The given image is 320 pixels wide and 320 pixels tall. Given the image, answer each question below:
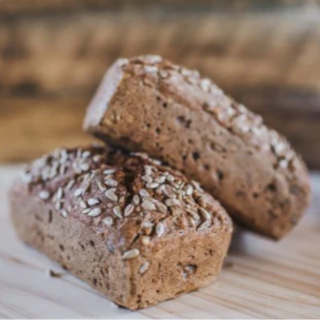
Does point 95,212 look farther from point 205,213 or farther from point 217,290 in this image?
point 217,290

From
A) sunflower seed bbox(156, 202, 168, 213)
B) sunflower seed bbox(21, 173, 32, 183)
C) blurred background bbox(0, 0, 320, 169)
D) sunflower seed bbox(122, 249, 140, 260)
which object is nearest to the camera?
sunflower seed bbox(122, 249, 140, 260)

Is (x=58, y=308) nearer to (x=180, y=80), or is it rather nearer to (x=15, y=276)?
(x=15, y=276)

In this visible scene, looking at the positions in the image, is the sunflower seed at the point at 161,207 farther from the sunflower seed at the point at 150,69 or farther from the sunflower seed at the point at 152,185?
the sunflower seed at the point at 150,69

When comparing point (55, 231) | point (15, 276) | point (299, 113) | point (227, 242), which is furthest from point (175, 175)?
point (299, 113)

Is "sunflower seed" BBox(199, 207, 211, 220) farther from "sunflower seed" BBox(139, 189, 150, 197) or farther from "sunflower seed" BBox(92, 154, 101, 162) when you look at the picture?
"sunflower seed" BBox(92, 154, 101, 162)

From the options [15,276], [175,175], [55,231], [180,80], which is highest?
[180,80]

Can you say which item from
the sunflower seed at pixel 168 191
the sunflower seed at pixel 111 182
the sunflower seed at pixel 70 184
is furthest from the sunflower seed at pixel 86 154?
the sunflower seed at pixel 168 191

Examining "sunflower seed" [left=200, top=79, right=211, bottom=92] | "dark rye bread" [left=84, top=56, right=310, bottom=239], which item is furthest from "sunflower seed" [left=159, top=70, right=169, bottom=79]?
"sunflower seed" [left=200, top=79, right=211, bottom=92]
